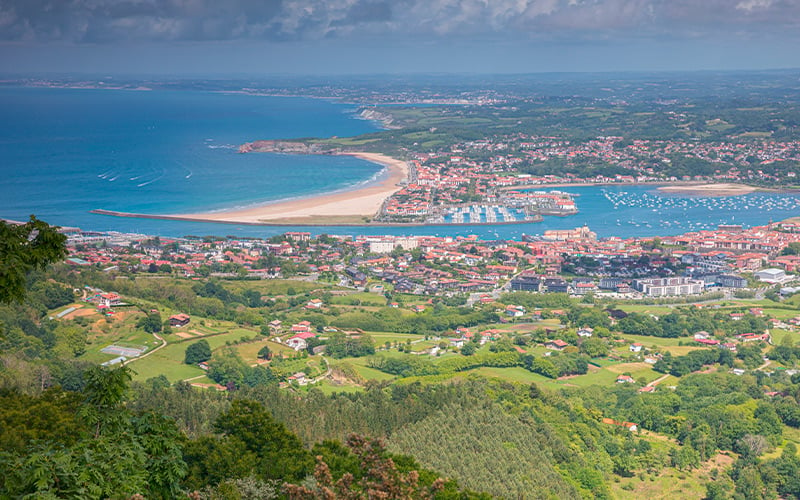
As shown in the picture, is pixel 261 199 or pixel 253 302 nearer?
pixel 253 302

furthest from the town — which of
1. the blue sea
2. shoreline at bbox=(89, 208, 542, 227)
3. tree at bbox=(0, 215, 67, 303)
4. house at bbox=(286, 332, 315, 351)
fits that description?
tree at bbox=(0, 215, 67, 303)

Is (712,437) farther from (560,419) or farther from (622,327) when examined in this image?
(622,327)

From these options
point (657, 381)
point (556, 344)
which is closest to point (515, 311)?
point (556, 344)

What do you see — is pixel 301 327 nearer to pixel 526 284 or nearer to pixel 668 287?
pixel 526 284

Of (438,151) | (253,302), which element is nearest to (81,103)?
(438,151)

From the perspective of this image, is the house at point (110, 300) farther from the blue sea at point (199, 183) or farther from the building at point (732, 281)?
the building at point (732, 281)

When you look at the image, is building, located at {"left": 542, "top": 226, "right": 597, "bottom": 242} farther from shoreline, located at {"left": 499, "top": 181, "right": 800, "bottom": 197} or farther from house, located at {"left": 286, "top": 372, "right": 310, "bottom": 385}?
house, located at {"left": 286, "top": 372, "right": 310, "bottom": 385}
